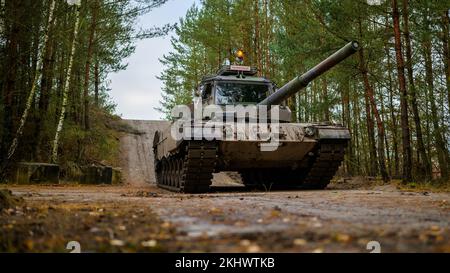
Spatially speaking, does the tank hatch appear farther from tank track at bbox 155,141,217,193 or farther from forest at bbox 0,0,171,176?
forest at bbox 0,0,171,176

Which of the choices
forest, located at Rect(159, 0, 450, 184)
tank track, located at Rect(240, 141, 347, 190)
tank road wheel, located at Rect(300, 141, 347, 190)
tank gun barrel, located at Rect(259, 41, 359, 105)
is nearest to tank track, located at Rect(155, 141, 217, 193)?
tank track, located at Rect(240, 141, 347, 190)

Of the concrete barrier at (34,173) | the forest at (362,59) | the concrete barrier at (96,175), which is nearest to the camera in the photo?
the forest at (362,59)

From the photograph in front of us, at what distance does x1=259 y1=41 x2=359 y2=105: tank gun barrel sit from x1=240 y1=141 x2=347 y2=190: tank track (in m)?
1.32

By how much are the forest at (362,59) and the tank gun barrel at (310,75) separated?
1925 millimetres

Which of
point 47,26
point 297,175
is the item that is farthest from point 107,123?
point 297,175

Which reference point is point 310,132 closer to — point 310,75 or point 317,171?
point 317,171

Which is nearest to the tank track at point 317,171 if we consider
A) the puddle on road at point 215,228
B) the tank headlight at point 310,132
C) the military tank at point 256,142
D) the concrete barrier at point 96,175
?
the military tank at point 256,142

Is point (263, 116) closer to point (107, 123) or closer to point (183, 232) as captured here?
point (183, 232)

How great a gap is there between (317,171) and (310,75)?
2.14 meters

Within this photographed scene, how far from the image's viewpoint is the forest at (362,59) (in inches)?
413

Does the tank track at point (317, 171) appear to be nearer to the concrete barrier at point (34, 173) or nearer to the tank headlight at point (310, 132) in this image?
the tank headlight at point (310, 132)

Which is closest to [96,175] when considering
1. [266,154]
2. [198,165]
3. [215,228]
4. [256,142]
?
[198,165]

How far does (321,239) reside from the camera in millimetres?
1995
